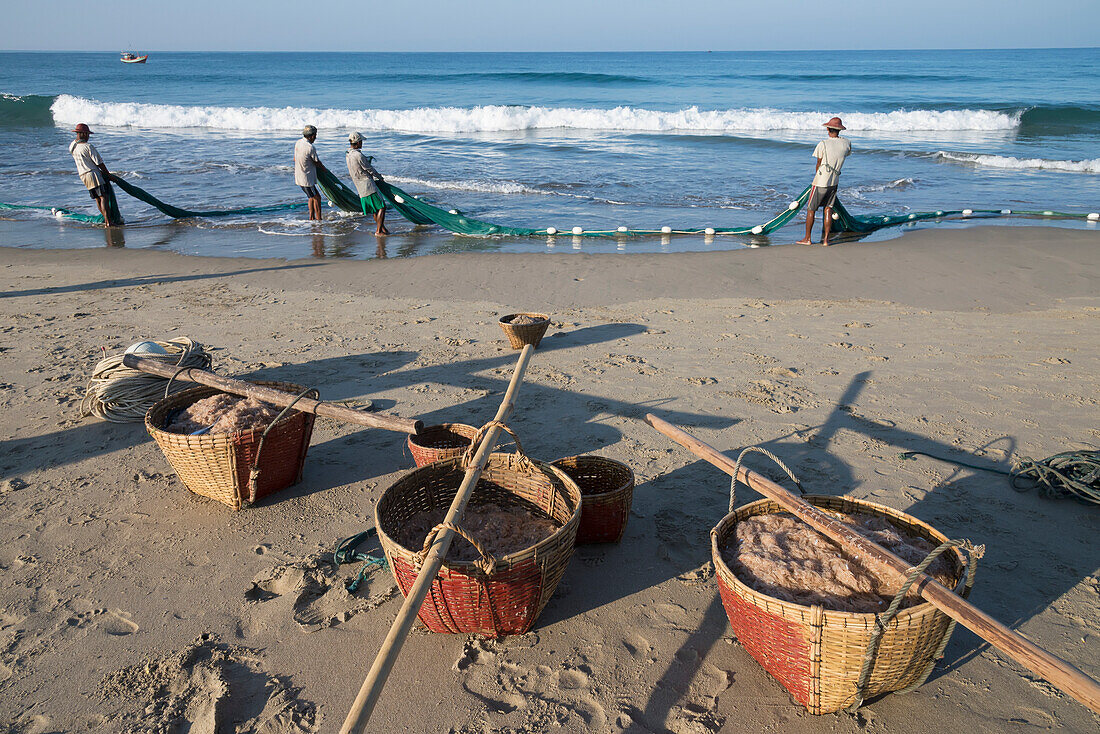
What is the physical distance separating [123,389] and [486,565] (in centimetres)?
298

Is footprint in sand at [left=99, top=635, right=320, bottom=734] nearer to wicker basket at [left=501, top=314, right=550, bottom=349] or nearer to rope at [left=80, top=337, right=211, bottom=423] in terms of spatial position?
rope at [left=80, top=337, right=211, bottom=423]

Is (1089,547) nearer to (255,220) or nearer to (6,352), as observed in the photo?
(6,352)

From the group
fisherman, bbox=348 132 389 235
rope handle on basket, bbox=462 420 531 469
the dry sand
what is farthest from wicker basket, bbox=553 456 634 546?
fisherman, bbox=348 132 389 235

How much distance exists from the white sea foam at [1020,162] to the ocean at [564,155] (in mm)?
59

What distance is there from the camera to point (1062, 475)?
336cm

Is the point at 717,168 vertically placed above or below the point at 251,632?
above

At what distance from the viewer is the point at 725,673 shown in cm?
243

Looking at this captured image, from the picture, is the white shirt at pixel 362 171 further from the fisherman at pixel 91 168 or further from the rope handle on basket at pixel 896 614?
the rope handle on basket at pixel 896 614

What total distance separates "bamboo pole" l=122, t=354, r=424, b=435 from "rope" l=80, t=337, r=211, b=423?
0.11m

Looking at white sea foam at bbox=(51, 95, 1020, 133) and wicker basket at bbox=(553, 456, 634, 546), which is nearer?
wicker basket at bbox=(553, 456, 634, 546)

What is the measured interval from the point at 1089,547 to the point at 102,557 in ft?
14.2

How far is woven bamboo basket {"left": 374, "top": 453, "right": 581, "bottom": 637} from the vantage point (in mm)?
2326

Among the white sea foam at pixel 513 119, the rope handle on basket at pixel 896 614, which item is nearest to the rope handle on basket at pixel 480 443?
the rope handle on basket at pixel 896 614

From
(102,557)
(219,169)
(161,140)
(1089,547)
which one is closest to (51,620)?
(102,557)
